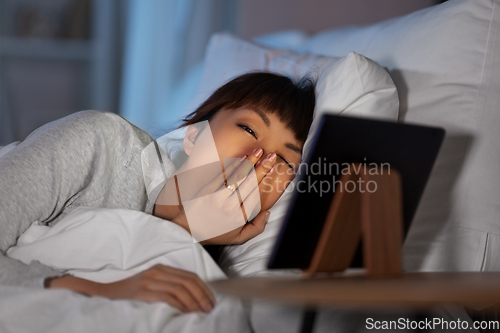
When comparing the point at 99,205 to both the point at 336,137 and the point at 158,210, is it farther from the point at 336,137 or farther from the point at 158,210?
the point at 336,137

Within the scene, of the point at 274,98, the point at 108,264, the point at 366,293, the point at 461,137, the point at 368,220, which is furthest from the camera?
the point at 274,98

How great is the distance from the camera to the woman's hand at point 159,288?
59cm

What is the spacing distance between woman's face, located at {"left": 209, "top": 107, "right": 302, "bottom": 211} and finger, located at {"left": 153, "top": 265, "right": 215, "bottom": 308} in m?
0.29

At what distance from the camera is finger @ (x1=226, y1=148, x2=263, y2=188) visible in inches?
32.5

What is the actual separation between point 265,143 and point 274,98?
122 millimetres

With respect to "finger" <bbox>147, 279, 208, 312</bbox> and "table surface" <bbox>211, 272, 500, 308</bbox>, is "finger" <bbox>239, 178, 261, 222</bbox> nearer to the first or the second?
"finger" <bbox>147, 279, 208, 312</bbox>

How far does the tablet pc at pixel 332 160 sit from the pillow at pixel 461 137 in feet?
0.95

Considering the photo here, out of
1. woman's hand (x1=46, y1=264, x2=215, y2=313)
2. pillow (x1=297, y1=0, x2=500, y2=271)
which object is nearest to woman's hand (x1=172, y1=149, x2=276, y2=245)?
Result: woman's hand (x1=46, y1=264, x2=215, y2=313)

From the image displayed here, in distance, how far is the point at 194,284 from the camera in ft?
2.01

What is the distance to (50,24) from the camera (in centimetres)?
241

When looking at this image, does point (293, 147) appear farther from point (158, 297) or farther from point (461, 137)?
point (158, 297)

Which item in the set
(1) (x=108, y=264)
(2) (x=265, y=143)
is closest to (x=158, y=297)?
(1) (x=108, y=264)

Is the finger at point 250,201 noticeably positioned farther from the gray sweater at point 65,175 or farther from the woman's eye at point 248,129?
the gray sweater at point 65,175

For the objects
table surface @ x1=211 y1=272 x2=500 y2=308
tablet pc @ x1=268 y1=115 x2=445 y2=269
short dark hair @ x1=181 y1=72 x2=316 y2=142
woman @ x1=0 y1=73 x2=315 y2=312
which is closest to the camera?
table surface @ x1=211 y1=272 x2=500 y2=308
